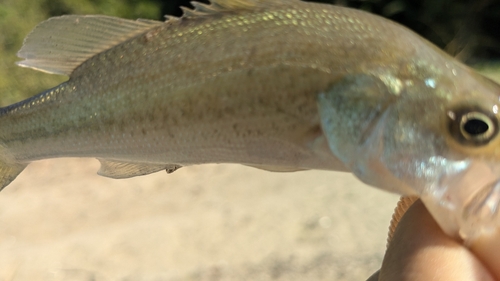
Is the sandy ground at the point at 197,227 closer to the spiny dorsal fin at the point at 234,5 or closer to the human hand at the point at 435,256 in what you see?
the human hand at the point at 435,256

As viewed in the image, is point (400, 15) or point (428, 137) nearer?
point (428, 137)

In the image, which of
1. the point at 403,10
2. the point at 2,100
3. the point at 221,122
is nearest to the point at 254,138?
the point at 221,122

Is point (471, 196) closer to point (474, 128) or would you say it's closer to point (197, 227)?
point (474, 128)

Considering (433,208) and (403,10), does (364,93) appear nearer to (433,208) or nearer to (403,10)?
(433,208)

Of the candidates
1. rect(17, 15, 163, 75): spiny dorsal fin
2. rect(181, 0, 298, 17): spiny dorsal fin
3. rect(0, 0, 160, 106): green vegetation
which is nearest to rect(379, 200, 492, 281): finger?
rect(181, 0, 298, 17): spiny dorsal fin

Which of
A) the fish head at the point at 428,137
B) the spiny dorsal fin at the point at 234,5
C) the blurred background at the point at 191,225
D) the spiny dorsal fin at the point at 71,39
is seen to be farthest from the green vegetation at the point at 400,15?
the fish head at the point at 428,137

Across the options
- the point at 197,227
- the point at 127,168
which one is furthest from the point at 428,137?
the point at 197,227
